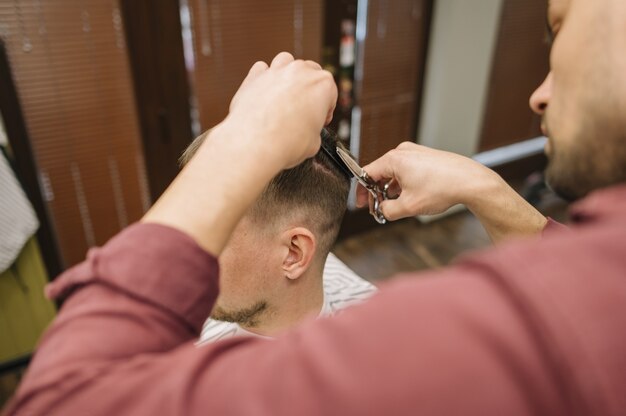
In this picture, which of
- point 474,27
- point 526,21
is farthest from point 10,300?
point 526,21

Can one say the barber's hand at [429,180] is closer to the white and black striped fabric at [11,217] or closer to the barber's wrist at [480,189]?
the barber's wrist at [480,189]

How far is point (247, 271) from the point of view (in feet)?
4.21

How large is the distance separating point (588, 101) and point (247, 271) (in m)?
0.93

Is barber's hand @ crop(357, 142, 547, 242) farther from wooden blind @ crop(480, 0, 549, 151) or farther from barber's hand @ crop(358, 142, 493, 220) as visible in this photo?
wooden blind @ crop(480, 0, 549, 151)

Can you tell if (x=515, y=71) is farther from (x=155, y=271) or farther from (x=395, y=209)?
(x=155, y=271)

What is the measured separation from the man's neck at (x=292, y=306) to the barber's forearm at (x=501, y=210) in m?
0.50

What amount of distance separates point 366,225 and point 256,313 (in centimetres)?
225

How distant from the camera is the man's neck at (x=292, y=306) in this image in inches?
53.7

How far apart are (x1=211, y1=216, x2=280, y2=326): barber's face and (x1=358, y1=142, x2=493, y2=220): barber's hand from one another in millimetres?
342

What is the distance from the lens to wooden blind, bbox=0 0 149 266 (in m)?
2.06

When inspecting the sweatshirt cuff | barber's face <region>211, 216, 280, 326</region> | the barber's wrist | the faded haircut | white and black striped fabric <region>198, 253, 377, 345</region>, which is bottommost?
white and black striped fabric <region>198, 253, 377, 345</region>

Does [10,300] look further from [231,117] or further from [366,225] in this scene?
[366,225]

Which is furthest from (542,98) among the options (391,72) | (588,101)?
(391,72)

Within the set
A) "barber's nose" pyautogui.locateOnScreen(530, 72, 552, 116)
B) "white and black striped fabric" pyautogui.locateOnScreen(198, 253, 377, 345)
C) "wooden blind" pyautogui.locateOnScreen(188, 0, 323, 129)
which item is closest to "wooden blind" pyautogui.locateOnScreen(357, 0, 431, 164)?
"wooden blind" pyautogui.locateOnScreen(188, 0, 323, 129)
